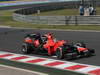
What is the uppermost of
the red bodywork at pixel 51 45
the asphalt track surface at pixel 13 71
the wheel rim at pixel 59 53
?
the red bodywork at pixel 51 45

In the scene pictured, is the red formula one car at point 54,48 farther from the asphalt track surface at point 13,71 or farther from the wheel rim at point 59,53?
the asphalt track surface at point 13,71

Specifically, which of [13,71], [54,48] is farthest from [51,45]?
[13,71]

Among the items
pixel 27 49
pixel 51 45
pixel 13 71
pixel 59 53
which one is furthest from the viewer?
pixel 27 49

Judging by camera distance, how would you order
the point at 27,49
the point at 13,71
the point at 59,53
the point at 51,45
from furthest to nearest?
the point at 27,49 < the point at 51,45 < the point at 59,53 < the point at 13,71

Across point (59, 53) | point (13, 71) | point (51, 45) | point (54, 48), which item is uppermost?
point (51, 45)

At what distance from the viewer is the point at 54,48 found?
12.7 m

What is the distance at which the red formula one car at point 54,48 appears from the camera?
472 inches

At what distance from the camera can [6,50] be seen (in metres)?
15.3

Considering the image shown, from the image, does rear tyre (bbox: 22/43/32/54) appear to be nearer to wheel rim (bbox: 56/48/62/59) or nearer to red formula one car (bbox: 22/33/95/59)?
red formula one car (bbox: 22/33/95/59)

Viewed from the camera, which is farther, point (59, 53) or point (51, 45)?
point (51, 45)

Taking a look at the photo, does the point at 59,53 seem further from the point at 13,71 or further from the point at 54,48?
the point at 13,71

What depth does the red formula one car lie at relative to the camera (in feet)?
39.4

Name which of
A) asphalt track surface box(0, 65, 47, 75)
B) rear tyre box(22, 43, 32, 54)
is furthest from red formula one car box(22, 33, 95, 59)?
asphalt track surface box(0, 65, 47, 75)

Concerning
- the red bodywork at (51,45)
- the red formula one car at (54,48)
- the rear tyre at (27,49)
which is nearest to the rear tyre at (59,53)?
the red formula one car at (54,48)
